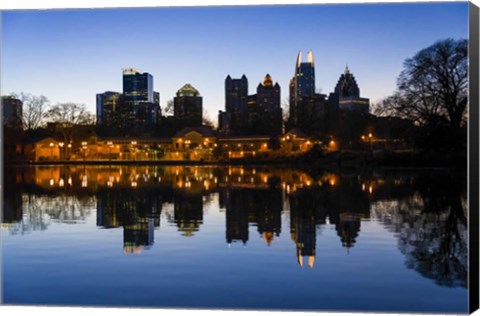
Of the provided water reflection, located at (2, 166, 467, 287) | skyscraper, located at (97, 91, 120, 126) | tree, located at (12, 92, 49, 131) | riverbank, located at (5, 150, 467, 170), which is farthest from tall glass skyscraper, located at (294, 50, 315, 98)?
water reflection, located at (2, 166, 467, 287)

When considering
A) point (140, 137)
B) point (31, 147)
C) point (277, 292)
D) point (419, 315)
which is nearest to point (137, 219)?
point (277, 292)

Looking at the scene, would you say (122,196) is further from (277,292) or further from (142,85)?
(142,85)

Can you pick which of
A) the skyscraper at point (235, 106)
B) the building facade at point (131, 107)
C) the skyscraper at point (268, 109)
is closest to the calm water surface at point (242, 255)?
the building facade at point (131, 107)

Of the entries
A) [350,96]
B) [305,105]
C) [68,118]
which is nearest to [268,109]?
[305,105]

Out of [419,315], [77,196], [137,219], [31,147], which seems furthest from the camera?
[31,147]

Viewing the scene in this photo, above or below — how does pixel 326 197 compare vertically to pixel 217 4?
below

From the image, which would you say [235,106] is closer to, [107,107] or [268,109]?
[268,109]

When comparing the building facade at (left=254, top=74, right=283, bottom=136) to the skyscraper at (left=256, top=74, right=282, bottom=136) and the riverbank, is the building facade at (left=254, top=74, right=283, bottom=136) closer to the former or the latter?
the skyscraper at (left=256, top=74, right=282, bottom=136)

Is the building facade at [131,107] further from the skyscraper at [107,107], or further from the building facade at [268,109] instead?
the building facade at [268,109]
